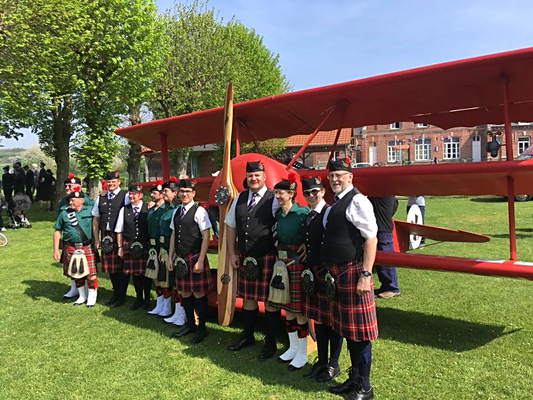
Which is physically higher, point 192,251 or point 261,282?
point 192,251

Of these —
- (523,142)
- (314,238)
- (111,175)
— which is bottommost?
(314,238)

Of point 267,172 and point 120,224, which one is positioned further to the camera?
point 120,224

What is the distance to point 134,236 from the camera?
544cm

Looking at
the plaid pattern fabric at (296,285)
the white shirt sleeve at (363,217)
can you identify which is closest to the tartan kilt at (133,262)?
the plaid pattern fabric at (296,285)

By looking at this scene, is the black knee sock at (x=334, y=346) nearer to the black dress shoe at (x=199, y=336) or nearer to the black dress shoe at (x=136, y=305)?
the black dress shoe at (x=199, y=336)

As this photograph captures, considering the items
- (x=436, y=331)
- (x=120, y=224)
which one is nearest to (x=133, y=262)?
(x=120, y=224)

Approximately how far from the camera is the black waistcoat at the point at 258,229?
3.76 m

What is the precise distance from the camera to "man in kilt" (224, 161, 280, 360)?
3.76m

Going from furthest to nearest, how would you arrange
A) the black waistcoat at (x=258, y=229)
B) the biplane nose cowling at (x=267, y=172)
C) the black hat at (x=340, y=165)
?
the biplane nose cowling at (x=267, y=172) < the black waistcoat at (x=258, y=229) < the black hat at (x=340, y=165)

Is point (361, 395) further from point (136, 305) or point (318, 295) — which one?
point (136, 305)

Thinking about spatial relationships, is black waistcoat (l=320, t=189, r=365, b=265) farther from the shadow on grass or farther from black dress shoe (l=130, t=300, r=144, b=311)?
black dress shoe (l=130, t=300, r=144, b=311)

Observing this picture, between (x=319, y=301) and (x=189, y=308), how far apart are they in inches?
76.5

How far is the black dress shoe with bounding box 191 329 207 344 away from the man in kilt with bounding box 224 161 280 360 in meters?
0.85

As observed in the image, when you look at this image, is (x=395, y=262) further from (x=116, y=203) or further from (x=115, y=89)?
(x=115, y=89)
